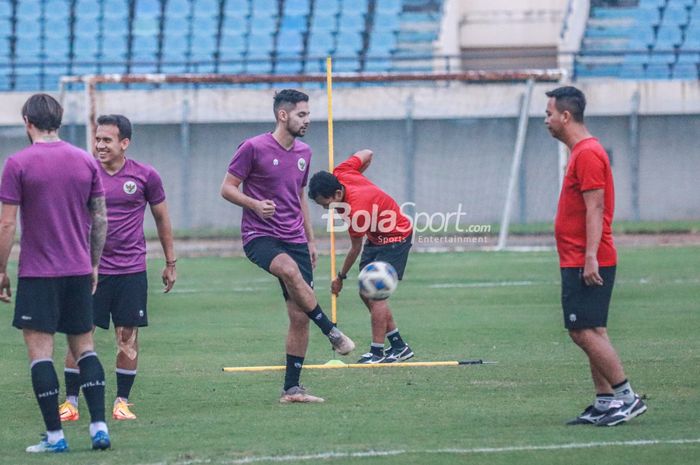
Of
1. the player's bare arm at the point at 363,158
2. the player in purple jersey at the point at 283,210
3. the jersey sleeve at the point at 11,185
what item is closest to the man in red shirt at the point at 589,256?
the player in purple jersey at the point at 283,210

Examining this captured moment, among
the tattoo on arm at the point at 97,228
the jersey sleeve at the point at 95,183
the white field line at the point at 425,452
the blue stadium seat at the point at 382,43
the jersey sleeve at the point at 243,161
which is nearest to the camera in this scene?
the white field line at the point at 425,452

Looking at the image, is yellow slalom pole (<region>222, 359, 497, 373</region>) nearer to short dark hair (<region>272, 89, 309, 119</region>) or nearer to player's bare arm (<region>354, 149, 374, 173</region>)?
player's bare arm (<region>354, 149, 374, 173</region>)

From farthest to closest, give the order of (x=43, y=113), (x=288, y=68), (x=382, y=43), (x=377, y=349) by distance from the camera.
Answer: (x=382, y=43) < (x=288, y=68) < (x=377, y=349) < (x=43, y=113)

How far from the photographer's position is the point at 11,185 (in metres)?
7.50

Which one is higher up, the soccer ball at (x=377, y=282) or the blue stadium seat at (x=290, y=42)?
the blue stadium seat at (x=290, y=42)

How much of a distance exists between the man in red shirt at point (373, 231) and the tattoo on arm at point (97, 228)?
3.38m

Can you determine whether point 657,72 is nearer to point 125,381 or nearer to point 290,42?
point 290,42

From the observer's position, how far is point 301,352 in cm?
987

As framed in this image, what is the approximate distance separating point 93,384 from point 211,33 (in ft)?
89.8

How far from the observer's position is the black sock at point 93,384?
7836mm

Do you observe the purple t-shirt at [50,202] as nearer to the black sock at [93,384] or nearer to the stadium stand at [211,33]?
the black sock at [93,384]

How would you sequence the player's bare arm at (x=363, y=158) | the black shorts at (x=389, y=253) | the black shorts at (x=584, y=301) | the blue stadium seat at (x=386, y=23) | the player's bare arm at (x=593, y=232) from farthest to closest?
1. the blue stadium seat at (x=386, y=23)
2. the player's bare arm at (x=363, y=158)
3. the black shorts at (x=389, y=253)
4. the black shorts at (x=584, y=301)
5. the player's bare arm at (x=593, y=232)

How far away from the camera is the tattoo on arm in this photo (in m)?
7.92

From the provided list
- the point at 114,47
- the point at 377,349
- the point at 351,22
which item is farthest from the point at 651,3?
the point at 377,349
